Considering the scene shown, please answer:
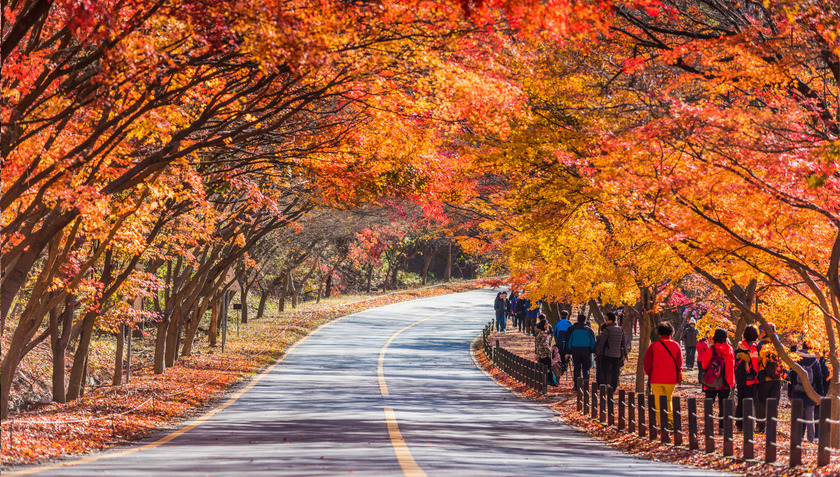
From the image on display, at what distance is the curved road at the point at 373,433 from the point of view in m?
9.41

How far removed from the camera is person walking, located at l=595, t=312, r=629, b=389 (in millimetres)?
18516

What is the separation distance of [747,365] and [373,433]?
21.2ft

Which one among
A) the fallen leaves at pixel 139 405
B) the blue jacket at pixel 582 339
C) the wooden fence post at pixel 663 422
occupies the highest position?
the blue jacket at pixel 582 339

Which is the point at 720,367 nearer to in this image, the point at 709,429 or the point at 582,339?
the point at 709,429

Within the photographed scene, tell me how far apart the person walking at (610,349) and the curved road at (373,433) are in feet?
5.63

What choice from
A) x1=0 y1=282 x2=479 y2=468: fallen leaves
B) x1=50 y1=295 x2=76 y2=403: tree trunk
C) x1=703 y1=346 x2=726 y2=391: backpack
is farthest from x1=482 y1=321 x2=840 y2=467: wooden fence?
x1=50 y1=295 x2=76 y2=403: tree trunk

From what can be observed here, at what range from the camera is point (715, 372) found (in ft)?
47.1

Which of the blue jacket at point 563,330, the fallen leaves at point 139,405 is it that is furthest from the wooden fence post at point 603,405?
the fallen leaves at point 139,405

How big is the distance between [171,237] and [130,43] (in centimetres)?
1157

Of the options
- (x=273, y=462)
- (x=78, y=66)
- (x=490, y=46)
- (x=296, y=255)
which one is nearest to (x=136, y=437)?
(x=273, y=462)

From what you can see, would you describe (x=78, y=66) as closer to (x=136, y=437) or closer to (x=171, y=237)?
(x=136, y=437)

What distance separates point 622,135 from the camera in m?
13.9

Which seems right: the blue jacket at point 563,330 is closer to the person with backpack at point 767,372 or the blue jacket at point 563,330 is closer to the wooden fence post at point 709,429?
the person with backpack at point 767,372

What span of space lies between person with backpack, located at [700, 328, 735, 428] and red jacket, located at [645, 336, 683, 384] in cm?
107
